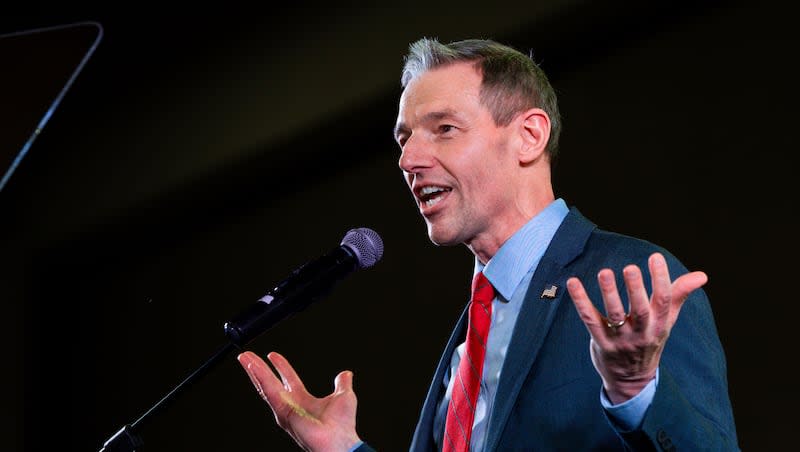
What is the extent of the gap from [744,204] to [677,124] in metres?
0.31

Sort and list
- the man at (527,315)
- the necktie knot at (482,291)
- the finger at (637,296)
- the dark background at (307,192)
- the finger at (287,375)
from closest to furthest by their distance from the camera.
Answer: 1. the finger at (637,296)
2. the man at (527,315)
3. the finger at (287,375)
4. the necktie knot at (482,291)
5. the dark background at (307,192)

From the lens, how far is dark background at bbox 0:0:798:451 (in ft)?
8.89

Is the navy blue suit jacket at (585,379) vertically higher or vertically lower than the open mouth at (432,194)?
lower

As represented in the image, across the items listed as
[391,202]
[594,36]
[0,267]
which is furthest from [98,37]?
[594,36]

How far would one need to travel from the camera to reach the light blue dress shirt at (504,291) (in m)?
1.77

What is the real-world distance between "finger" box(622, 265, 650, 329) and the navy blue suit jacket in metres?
0.15

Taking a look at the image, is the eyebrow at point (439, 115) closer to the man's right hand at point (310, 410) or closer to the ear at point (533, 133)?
the ear at point (533, 133)

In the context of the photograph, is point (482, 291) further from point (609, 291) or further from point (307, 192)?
point (307, 192)

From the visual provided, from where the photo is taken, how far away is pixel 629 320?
1.19 meters

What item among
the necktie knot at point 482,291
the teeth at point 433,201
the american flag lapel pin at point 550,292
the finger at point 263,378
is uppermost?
the teeth at point 433,201

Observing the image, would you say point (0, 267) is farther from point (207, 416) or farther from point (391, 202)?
point (391, 202)

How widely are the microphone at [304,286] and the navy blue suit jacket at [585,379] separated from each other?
293 mm

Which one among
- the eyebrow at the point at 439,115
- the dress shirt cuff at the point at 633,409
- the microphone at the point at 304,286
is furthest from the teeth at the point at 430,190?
the dress shirt cuff at the point at 633,409

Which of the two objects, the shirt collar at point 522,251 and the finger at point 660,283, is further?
the shirt collar at point 522,251
